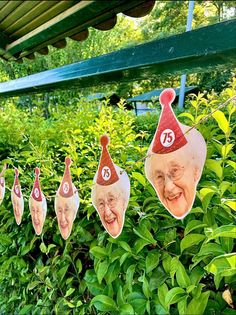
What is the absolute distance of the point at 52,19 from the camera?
105 cm

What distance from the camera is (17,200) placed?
1.36 meters

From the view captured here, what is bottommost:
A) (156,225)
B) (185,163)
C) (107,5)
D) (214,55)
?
(156,225)

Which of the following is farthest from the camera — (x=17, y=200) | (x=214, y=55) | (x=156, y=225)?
(x=17, y=200)

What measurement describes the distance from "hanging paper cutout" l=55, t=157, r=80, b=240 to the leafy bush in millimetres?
41

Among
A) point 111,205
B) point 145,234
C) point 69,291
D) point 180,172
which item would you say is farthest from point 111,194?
point 69,291

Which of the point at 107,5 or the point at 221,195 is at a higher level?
the point at 107,5

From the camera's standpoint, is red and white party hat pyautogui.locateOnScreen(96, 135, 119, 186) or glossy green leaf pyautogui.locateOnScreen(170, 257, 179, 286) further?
red and white party hat pyautogui.locateOnScreen(96, 135, 119, 186)

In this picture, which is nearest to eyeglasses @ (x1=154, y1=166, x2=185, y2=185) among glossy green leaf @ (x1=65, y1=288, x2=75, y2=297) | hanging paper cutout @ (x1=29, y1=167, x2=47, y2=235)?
hanging paper cutout @ (x1=29, y1=167, x2=47, y2=235)

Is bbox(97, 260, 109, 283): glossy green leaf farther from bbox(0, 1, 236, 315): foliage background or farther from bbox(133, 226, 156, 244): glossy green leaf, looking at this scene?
bbox(133, 226, 156, 244): glossy green leaf

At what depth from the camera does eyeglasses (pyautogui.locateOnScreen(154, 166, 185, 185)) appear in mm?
813

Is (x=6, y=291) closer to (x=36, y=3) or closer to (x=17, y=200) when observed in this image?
(x=17, y=200)

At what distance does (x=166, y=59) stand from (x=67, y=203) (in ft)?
1.88

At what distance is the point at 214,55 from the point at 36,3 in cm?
60

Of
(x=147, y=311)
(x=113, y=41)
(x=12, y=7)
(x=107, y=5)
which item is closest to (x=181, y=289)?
(x=147, y=311)
